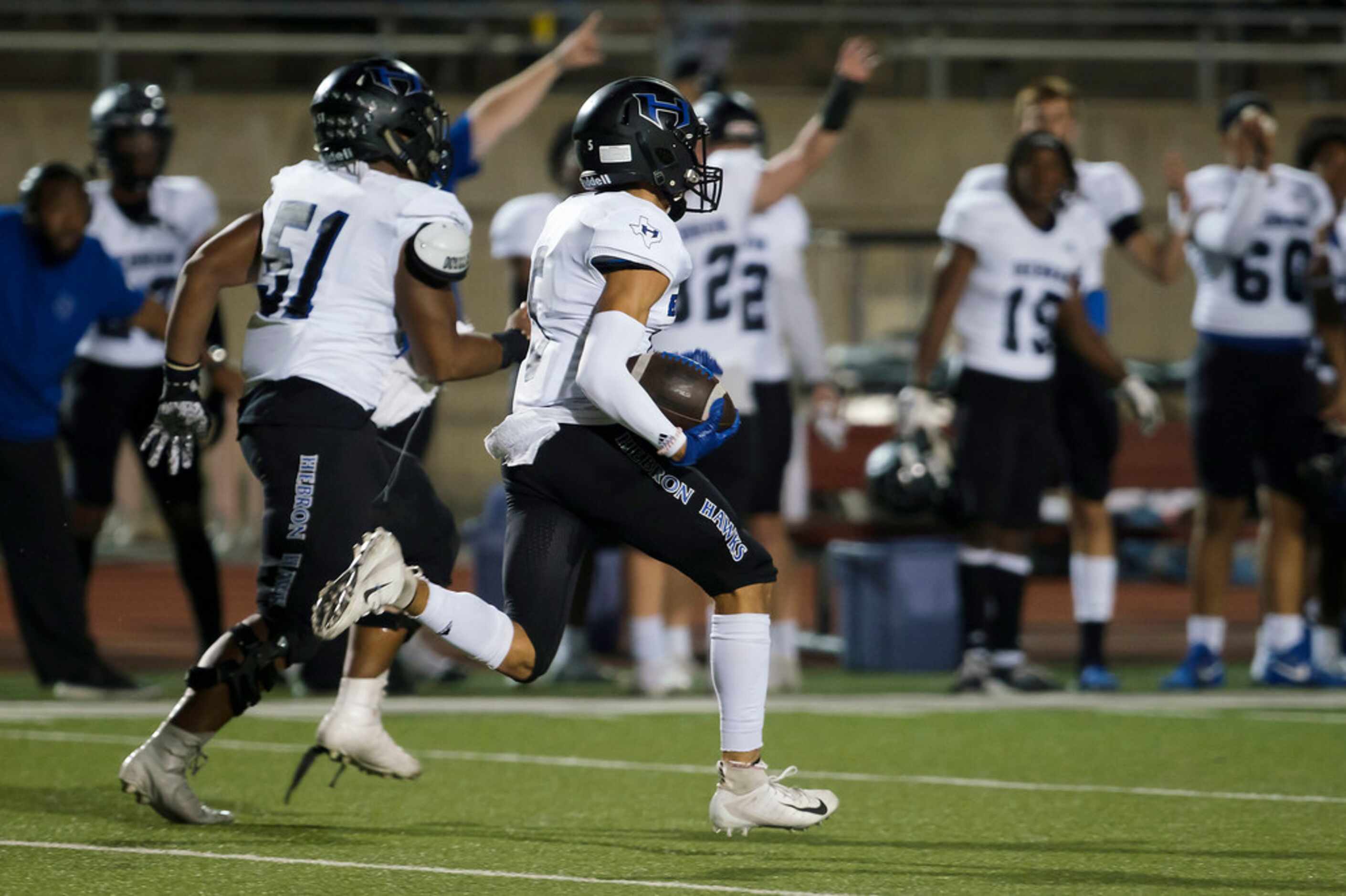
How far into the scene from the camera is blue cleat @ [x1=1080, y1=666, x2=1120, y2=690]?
790cm

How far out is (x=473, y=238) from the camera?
15.9 metres

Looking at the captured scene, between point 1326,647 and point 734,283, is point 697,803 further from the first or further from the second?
point 1326,647

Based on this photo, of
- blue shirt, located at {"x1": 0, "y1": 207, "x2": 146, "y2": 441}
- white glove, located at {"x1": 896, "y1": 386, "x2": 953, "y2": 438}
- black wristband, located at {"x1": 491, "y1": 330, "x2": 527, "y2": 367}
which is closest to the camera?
black wristband, located at {"x1": 491, "y1": 330, "x2": 527, "y2": 367}

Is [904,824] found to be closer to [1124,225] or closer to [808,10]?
[1124,225]

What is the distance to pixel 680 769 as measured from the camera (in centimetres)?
587

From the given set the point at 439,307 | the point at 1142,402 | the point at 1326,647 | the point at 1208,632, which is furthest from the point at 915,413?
the point at 439,307

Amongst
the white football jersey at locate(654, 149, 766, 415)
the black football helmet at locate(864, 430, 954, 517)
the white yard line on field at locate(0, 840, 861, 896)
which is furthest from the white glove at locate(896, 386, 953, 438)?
the white yard line on field at locate(0, 840, 861, 896)

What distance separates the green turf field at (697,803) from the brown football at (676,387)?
952 mm

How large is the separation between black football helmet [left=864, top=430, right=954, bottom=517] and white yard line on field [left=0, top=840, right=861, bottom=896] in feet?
14.0

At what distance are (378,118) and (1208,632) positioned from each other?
14.8 ft

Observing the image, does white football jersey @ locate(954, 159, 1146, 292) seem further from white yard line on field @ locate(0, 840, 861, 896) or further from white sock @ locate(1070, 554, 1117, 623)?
white yard line on field @ locate(0, 840, 861, 896)

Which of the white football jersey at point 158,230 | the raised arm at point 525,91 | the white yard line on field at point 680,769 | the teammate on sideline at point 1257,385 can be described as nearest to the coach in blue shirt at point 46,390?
the white football jersey at point 158,230

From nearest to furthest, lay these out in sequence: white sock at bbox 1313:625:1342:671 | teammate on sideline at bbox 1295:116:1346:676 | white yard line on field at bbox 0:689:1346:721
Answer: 1. white yard line on field at bbox 0:689:1346:721
2. teammate on sideline at bbox 1295:116:1346:676
3. white sock at bbox 1313:625:1342:671

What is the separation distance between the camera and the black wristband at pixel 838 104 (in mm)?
7395
